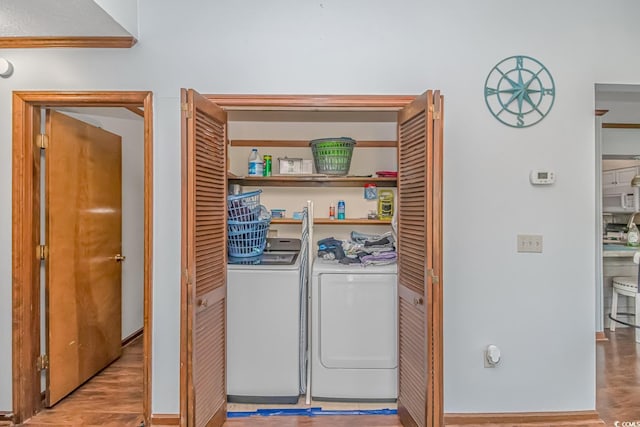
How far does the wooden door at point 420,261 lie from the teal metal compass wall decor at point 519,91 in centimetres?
59

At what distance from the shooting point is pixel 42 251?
2402 mm

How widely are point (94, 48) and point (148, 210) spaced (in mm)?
1063

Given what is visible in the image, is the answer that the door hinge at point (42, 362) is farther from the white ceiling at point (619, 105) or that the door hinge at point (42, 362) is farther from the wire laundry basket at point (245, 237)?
the white ceiling at point (619, 105)

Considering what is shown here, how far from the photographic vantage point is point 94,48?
2258 millimetres

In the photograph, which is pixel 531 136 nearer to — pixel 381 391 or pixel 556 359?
pixel 556 359

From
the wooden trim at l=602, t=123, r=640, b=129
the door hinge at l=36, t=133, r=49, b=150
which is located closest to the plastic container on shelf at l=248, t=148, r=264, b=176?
the door hinge at l=36, t=133, r=49, b=150

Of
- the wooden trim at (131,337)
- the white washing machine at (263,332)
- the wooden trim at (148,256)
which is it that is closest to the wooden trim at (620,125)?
the white washing machine at (263,332)

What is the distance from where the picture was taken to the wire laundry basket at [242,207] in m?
2.49

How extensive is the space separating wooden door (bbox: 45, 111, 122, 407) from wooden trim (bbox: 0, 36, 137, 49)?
423 millimetres

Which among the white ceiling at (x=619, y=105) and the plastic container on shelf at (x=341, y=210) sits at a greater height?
the white ceiling at (x=619, y=105)

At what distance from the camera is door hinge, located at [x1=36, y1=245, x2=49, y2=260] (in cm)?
238

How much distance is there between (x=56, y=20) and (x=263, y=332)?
222cm

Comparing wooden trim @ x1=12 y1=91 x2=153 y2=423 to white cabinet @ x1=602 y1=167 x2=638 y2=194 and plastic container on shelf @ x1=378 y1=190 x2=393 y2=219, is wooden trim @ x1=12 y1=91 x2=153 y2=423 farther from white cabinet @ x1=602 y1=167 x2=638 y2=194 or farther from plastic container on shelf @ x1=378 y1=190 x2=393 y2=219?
white cabinet @ x1=602 y1=167 x2=638 y2=194

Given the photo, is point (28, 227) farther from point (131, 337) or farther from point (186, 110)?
point (131, 337)
